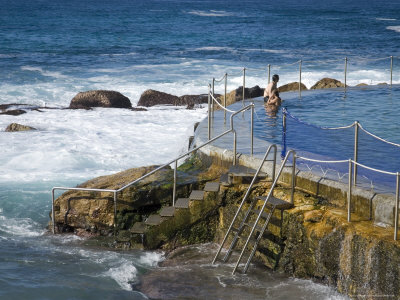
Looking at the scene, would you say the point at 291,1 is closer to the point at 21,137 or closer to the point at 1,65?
the point at 1,65

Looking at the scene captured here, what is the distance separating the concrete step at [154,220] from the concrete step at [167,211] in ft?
0.32

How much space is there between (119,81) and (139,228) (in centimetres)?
2553

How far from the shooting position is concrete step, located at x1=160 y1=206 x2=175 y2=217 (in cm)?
1079

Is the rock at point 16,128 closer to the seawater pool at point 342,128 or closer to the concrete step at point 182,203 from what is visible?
the seawater pool at point 342,128

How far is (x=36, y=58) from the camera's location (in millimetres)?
44062

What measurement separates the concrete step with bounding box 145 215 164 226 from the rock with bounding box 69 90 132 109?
49.6 feet

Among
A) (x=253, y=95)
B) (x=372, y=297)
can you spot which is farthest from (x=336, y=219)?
(x=253, y=95)

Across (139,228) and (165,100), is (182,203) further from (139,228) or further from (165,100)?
(165,100)

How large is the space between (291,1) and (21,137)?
101 meters

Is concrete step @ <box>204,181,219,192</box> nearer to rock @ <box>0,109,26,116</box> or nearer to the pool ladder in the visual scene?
the pool ladder

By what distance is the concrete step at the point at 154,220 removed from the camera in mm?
10781

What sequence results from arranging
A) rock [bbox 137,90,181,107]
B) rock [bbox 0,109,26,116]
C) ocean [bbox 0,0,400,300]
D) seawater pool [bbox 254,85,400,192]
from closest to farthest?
ocean [bbox 0,0,400,300], seawater pool [bbox 254,85,400,192], rock [bbox 0,109,26,116], rock [bbox 137,90,181,107]

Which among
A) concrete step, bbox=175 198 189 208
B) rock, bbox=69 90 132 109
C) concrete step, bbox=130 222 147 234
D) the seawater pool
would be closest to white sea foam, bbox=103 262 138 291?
concrete step, bbox=130 222 147 234

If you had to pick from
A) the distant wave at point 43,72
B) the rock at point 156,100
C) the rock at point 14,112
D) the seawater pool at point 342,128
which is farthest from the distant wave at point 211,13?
the seawater pool at point 342,128
